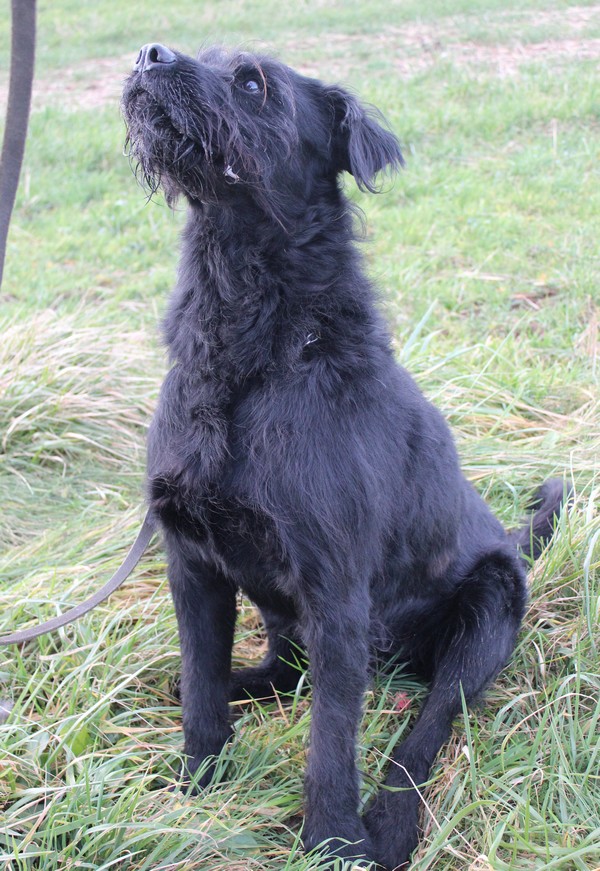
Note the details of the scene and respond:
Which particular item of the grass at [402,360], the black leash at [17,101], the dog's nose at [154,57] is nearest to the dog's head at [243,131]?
the dog's nose at [154,57]

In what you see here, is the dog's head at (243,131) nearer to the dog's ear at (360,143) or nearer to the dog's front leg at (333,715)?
the dog's ear at (360,143)

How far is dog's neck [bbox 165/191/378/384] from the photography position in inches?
86.0

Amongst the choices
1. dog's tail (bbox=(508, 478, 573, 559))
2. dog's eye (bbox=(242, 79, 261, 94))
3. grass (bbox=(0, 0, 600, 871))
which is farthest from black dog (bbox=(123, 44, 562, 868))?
dog's tail (bbox=(508, 478, 573, 559))

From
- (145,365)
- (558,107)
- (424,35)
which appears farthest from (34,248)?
(424,35)

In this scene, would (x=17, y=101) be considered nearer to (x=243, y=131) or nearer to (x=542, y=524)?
(x=243, y=131)

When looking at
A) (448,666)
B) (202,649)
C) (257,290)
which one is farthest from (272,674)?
(257,290)

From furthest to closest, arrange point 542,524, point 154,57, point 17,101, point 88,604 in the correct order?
point 542,524
point 88,604
point 154,57
point 17,101

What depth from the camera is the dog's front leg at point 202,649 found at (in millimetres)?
2318

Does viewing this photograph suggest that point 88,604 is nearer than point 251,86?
No

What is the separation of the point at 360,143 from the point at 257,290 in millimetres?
501

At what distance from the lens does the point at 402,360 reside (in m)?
4.09

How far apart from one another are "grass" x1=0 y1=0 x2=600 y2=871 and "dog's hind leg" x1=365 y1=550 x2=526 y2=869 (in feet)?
0.23

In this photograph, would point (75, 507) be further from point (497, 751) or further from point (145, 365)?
point (497, 751)

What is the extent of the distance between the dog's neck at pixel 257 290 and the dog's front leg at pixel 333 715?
0.64 metres
